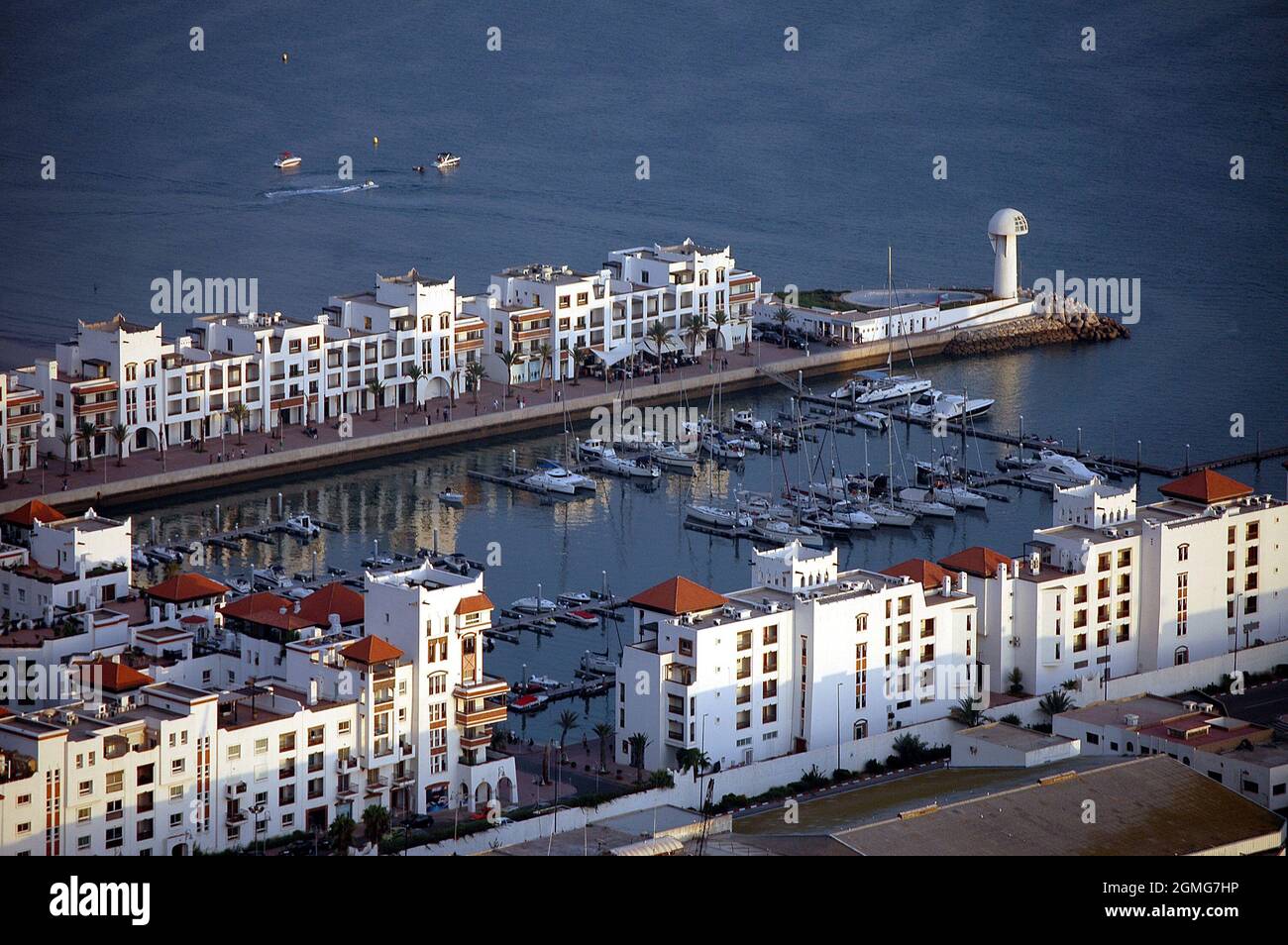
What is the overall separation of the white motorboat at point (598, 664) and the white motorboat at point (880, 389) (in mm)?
17670

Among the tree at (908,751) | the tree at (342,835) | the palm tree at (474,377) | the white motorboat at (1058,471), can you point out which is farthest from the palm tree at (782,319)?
the tree at (342,835)

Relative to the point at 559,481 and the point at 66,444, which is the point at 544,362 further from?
the point at 66,444

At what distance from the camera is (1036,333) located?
57.1 meters

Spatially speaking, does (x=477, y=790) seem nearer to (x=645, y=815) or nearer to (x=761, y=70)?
(x=645, y=815)

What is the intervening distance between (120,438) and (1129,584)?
1974 cm

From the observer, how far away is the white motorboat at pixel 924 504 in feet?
144

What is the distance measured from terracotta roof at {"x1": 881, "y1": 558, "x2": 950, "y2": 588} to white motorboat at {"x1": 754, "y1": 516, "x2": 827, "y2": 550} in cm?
945

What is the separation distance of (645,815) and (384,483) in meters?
19.6

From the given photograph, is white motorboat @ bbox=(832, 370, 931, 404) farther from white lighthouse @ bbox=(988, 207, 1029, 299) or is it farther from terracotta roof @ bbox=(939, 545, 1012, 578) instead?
terracotta roof @ bbox=(939, 545, 1012, 578)

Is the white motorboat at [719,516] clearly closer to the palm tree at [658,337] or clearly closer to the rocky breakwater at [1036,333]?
the palm tree at [658,337]

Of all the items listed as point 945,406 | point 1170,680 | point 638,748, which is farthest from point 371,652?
point 945,406

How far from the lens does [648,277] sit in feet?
181
